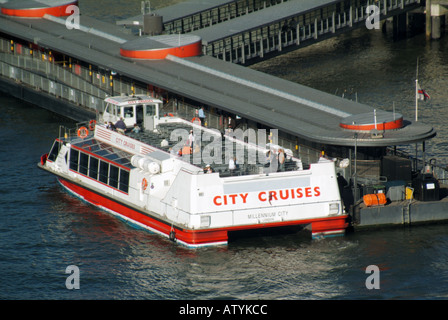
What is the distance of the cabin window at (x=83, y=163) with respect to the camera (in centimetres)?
6303

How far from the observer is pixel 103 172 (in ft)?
202

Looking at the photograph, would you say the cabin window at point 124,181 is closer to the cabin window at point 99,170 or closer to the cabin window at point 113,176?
the cabin window at point 99,170

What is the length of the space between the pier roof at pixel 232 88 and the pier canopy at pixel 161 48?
65cm

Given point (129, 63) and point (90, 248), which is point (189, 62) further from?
point (90, 248)

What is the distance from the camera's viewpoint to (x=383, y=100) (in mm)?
88688

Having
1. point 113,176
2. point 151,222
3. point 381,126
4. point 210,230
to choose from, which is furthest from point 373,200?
point 113,176

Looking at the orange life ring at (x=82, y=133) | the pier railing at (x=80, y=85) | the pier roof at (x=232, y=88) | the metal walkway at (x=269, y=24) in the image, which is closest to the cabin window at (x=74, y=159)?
the orange life ring at (x=82, y=133)

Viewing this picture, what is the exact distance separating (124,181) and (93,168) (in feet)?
11.9

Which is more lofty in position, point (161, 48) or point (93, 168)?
point (161, 48)

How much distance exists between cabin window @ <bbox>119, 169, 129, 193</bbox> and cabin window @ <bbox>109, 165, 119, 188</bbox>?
55cm

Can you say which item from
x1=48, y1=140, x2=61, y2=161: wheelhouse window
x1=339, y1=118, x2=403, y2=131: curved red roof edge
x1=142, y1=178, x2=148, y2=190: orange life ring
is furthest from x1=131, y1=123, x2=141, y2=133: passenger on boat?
x1=339, y1=118, x2=403, y2=131: curved red roof edge

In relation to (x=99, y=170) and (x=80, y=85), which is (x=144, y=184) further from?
(x=80, y=85)

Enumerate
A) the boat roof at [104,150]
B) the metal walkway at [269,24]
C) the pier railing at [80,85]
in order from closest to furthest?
1. the boat roof at [104,150]
2. the pier railing at [80,85]
3. the metal walkway at [269,24]

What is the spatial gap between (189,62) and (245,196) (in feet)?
88.0
